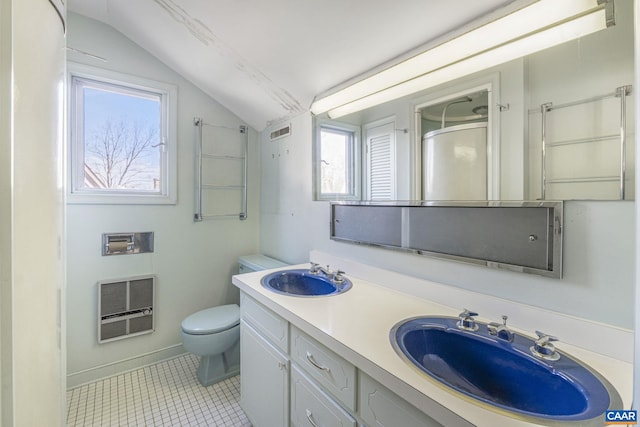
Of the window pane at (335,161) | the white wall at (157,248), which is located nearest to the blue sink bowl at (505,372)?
the window pane at (335,161)

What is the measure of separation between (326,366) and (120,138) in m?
2.21

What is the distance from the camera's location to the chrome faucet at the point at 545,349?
0.79 m

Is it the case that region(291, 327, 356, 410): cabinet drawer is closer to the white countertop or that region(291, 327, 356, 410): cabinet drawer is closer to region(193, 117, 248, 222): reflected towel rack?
the white countertop

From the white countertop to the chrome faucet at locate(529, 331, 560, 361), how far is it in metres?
0.08

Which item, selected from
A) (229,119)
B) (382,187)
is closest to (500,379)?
(382,187)

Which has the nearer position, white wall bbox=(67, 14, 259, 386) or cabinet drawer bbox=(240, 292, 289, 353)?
cabinet drawer bbox=(240, 292, 289, 353)

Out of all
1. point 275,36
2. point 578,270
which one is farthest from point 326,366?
point 275,36

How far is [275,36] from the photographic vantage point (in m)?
1.48

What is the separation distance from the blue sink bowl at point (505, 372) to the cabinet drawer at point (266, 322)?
51 centimetres

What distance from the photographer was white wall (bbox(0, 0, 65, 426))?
0.43m

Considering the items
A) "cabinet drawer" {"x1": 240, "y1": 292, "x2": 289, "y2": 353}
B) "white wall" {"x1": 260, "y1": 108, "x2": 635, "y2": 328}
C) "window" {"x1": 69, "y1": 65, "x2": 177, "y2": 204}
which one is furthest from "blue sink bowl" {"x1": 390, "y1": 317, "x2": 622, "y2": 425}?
"window" {"x1": 69, "y1": 65, "x2": 177, "y2": 204}

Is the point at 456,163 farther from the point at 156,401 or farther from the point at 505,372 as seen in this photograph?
the point at 156,401

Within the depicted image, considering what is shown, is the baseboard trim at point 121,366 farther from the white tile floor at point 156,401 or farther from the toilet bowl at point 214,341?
the toilet bowl at point 214,341

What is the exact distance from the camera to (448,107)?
1.29 metres
